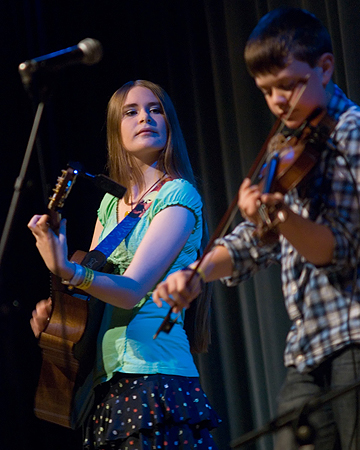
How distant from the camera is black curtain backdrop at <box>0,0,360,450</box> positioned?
2.69 metres

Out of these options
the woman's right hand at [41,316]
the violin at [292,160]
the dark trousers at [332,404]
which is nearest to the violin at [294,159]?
the violin at [292,160]

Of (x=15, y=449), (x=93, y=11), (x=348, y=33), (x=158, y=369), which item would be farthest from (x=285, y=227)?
(x=93, y=11)

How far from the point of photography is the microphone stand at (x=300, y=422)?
3.52ft

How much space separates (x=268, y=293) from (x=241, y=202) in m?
1.52

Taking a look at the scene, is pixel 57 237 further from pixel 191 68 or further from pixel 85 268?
pixel 191 68

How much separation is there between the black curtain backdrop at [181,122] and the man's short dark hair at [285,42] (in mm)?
983

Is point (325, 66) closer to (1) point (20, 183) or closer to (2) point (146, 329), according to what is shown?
(1) point (20, 183)

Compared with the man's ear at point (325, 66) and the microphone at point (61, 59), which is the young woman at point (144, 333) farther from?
the man's ear at point (325, 66)

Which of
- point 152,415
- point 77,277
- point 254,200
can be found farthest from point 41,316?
point 254,200

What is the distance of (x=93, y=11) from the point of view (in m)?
3.38

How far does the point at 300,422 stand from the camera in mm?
1146

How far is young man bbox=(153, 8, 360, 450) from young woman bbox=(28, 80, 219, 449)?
519 mm

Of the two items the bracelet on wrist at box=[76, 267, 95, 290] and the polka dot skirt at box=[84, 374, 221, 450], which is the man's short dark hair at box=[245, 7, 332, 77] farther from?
the polka dot skirt at box=[84, 374, 221, 450]

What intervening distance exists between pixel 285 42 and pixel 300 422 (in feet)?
2.58
